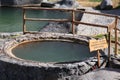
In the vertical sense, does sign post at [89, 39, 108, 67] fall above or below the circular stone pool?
above

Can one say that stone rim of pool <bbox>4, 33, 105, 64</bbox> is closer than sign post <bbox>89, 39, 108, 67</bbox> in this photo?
No

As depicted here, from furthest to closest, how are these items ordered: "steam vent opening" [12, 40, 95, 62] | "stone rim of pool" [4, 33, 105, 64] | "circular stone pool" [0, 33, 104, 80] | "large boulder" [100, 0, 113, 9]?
"large boulder" [100, 0, 113, 9] < "stone rim of pool" [4, 33, 105, 64] < "steam vent opening" [12, 40, 95, 62] < "circular stone pool" [0, 33, 104, 80]

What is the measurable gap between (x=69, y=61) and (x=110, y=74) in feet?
3.72

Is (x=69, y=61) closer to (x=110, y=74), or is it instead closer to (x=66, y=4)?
(x=110, y=74)

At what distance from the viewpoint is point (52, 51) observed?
953cm

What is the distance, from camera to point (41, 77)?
317 inches

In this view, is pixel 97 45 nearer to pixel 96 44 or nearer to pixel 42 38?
pixel 96 44

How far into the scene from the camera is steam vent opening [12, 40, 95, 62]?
353 inches

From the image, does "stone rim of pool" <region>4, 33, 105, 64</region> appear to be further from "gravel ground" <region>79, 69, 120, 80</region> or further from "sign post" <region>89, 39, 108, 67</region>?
"gravel ground" <region>79, 69, 120, 80</region>

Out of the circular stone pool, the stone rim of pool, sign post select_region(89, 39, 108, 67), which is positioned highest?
sign post select_region(89, 39, 108, 67)

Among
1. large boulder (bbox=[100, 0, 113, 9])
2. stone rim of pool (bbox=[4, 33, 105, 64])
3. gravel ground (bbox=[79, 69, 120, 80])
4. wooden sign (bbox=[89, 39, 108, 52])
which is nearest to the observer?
gravel ground (bbox=[79, 69, 120, 80])

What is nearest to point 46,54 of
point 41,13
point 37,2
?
point 41,13

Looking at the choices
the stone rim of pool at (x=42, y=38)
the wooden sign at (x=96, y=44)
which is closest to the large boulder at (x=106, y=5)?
the stone rim of pool at (x=42, y=38)

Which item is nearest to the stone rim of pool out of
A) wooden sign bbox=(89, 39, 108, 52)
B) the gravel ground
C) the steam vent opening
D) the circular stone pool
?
the circular stone pool
